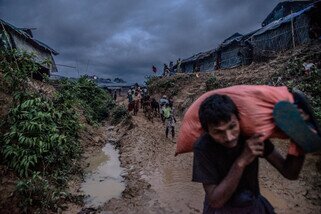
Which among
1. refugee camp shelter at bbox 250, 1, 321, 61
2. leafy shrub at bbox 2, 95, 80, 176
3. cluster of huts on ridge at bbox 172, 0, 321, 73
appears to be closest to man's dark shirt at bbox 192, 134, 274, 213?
leafy shrub at bbox 2, 95, 80, 176

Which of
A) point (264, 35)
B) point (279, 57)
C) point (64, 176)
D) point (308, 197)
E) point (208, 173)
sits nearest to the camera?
point (208, 173)

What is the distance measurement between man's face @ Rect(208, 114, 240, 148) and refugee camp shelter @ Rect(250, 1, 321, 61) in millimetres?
14942

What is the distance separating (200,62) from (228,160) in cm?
2654

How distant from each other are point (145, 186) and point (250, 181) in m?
4.87

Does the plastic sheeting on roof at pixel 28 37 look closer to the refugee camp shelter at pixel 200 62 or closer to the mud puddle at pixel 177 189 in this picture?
the refugee camp shelter at pixel 200 62

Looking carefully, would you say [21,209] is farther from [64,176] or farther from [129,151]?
[129,151]

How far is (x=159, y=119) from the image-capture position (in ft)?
53.8

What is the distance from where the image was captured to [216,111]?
5.04 ft

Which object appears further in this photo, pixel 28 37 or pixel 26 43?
pixel 26 43

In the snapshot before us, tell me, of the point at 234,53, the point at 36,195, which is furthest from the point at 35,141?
the point at 234,53

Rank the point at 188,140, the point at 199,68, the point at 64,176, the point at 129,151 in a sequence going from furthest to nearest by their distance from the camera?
the point at 199,68 < the point at 129,151 < the point at 64,176 < the point at 188,140

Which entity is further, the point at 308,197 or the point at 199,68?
the point at 199,68

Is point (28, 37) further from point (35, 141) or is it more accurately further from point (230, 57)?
point (35, 141)

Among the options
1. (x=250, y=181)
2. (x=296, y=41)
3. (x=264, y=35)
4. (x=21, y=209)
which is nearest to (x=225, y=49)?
(x=264, y=35)
